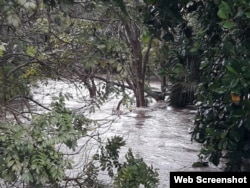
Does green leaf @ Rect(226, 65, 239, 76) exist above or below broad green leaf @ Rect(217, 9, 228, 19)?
below

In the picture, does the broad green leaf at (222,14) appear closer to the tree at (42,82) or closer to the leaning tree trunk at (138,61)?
the tree at (42,82)

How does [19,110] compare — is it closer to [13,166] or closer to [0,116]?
[0,116]

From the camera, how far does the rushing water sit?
14.4ft

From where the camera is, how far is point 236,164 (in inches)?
169

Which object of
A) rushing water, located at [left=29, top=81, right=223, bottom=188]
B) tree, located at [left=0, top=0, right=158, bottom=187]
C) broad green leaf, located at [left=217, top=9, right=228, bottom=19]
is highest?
broad green leaf, located at [left=217, top=9, right=228, bottom=19]

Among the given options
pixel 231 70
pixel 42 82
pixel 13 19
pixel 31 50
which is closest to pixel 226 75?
pixel 231 70

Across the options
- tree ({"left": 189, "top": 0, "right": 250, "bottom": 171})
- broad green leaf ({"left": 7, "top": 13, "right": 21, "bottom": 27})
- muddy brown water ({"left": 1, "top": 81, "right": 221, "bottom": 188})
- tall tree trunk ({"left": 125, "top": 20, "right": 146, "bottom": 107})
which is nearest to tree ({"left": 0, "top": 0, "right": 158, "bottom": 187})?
broad green leaf ({"left": 7, "top": 13, "right": 21, "bottom": 27})

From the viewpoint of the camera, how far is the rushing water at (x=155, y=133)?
440cm

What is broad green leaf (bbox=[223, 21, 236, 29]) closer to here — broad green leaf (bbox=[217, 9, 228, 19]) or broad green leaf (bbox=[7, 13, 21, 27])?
broad green leaf (bbox=[217, 9, 228, 19])

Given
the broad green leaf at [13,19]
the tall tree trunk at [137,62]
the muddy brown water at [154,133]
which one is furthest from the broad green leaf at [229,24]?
the tall tree trunk at [137,62]

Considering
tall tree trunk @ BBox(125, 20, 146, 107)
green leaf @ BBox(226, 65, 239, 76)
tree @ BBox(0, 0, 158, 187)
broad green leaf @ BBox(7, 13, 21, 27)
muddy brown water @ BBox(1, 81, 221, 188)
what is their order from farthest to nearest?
tall tree trunk @ BBox(125, 20, 146, 107)
muddy brown water @ BBox(1, 81, 221, 188)
green leaf @ BBox(226, 65, 239, 76)
tree @ BBox(0, 0, 158, 187)
broad green leaf @ BBox(7, 13, 21, 27)

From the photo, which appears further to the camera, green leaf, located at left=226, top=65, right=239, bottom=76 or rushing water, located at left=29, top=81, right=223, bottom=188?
rushing water, located at left=29, top=81, right=223, bottom=188

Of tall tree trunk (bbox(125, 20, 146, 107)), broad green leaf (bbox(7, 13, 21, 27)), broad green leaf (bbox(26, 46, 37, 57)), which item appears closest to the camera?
broad green leaf (bbox(7, 13, 21, 27))

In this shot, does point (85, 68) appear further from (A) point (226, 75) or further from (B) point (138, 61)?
(B) point (138, 61)
